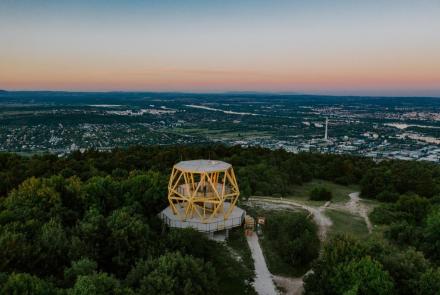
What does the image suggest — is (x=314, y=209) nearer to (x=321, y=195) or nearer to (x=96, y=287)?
(x=321, y=195)

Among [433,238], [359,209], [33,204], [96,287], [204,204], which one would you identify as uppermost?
[96,287]

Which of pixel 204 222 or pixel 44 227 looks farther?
pixel 204 222

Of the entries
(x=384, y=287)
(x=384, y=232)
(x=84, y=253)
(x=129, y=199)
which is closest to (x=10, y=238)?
(x=84, y=253)

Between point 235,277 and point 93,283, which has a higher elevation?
point 93,283

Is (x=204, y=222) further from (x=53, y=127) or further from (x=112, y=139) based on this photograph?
(x=53, y=127)

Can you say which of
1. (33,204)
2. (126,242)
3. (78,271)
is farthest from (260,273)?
(33,204)

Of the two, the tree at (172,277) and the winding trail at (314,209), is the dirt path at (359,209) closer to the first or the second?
the winding trail at (314,209)
